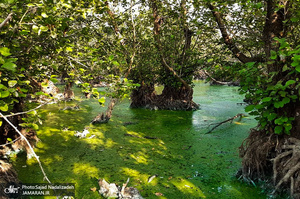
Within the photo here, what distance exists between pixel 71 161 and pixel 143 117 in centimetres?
414

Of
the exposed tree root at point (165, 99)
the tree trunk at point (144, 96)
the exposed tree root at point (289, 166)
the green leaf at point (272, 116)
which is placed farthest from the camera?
the tree trunk at point (144, 96)

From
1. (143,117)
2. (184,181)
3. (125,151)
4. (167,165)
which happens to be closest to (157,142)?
(125,151)

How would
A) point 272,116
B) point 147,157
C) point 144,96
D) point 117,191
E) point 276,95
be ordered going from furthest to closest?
point 144,96 < point 147,157 < point 117,191 < point 272,116 < point 276,95

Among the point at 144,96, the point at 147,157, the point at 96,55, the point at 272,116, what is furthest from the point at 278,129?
the point at 144,96

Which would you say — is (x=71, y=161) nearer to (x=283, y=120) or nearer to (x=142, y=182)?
(x=142, y=182)

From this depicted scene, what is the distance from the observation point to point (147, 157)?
4.33m

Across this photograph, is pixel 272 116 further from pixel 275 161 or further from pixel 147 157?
pixel 147 157

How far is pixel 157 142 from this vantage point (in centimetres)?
525

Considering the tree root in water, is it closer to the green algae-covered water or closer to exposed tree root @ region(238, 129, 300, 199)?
the green algae-covered water

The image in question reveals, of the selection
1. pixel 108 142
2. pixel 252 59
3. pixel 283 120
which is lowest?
pixel 108 142

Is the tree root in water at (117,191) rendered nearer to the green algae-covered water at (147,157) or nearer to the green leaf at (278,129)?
the green algae-covered water at (147,157)

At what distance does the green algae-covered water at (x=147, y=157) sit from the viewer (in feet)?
10.6

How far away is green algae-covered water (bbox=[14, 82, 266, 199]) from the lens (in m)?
3.23

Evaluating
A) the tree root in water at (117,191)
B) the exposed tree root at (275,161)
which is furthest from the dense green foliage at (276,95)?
the tree root in water at (117,191)
